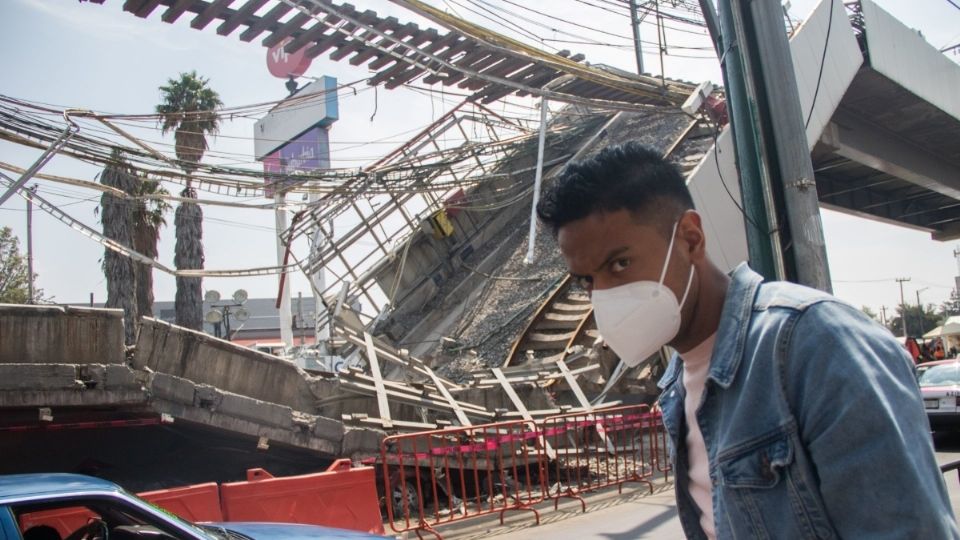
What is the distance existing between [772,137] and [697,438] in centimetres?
474

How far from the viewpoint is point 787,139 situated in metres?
5.92

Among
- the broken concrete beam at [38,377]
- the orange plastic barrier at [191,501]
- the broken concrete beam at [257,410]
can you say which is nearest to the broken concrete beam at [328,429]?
the broken concrete beam at [257,410]

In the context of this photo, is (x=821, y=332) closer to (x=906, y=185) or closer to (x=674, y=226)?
(x=674, y=226)

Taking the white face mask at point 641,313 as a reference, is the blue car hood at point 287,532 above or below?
below

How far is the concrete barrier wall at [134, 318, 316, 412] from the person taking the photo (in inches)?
340

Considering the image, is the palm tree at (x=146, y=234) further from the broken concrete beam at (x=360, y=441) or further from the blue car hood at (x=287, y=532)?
the blue car hood at (x=287, y=532)

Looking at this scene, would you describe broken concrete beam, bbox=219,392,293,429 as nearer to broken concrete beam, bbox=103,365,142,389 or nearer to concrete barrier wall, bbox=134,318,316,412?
concrete barrier wall, bbox=134,318,316,412

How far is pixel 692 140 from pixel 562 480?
12344 mm

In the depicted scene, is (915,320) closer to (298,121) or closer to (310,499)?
(298,121)

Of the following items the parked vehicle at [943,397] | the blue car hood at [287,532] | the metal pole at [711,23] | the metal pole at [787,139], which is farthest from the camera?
the parked vehicle at [943,397]

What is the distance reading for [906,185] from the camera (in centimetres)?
2478

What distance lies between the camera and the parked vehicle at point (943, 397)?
38.9 ft

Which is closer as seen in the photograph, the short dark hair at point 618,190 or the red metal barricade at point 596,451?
the short dark hair at point 618,190

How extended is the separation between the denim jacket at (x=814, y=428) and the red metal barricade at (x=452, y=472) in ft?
24.4
